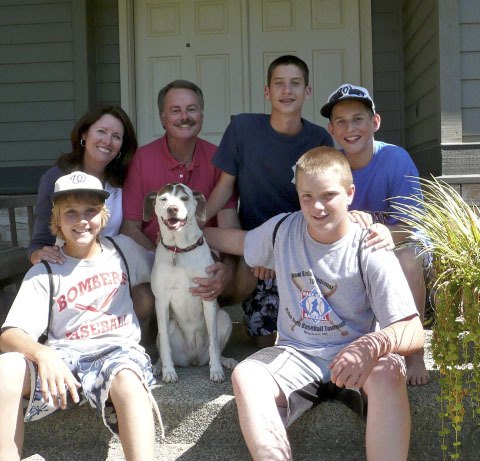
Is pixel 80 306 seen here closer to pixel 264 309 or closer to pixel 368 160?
pixel 264 309

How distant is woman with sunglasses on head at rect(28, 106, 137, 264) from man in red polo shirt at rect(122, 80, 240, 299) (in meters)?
0.07

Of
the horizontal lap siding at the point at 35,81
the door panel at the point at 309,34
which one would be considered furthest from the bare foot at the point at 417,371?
the horizontal lap siding at the point at 35,81

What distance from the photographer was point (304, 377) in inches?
108

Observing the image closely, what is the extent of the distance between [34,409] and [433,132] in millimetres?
3737

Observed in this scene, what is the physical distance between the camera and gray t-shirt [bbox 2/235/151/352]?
2.92 metres

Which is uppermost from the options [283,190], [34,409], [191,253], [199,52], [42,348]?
[199,52]

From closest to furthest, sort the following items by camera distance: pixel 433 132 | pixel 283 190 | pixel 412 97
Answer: pixel 283 190 → pixel 433 132 → pixel 412 97

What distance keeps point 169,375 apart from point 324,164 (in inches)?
53.5

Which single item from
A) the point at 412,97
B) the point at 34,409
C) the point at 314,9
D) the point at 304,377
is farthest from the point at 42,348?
the point at 314,9

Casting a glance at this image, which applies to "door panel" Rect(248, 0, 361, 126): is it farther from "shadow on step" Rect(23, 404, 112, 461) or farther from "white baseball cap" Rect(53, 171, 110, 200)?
"shadow on step" Rect(23, 404, 112, 461)

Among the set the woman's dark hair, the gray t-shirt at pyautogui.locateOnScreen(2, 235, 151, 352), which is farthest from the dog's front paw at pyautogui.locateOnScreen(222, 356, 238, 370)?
the woman's dark hair

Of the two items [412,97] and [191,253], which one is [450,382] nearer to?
[191,253]

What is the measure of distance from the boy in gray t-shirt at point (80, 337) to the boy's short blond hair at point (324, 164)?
986 mm

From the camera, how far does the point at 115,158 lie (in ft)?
12.8
